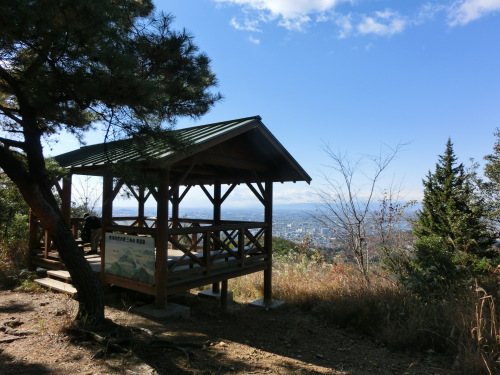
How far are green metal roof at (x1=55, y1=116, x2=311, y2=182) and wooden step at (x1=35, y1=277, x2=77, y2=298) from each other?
91.9 inches

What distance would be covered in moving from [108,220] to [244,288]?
4136 mm

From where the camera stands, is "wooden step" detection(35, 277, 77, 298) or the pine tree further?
the pine tree

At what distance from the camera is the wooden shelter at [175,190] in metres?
4.84

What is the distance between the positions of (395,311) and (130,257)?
16.0ft

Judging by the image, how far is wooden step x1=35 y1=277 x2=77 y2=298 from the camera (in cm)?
669

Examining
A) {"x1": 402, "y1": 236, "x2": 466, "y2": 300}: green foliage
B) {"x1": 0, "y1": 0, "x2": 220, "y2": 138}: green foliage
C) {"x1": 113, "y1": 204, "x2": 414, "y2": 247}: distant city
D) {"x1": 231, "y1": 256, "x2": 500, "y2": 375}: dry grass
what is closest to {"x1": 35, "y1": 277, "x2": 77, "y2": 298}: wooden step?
{"x1": 113, "y1": 204, "x2": 414, "y2": 247}: distant city

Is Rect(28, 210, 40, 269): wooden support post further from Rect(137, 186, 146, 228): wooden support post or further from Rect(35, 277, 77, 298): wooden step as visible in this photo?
Rect(137, 186, 146, 228): wooden support post

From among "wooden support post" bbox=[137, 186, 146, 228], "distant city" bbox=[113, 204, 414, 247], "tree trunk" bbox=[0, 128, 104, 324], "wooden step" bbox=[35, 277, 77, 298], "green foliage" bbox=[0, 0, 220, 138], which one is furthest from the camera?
"wooden support post" bbox=[137, 186, 146, 228]

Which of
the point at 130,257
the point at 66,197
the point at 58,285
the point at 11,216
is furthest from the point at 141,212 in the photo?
the point at 11,216

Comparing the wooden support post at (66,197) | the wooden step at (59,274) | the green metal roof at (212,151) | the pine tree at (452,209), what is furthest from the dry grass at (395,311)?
the pine tree at (452,209)

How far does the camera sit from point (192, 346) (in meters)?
4.50

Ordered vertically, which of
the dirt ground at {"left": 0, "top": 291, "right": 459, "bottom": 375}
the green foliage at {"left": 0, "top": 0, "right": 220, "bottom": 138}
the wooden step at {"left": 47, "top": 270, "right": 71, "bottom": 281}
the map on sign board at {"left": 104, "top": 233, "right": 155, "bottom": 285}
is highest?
the green foliage at {"left": 0, "top": 0, "right": 220, "bottom": 138}

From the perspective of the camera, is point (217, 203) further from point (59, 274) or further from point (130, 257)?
point (59, 274)

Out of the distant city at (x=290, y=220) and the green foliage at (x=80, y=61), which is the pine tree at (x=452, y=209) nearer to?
the distant city at (x=290, y=220)
